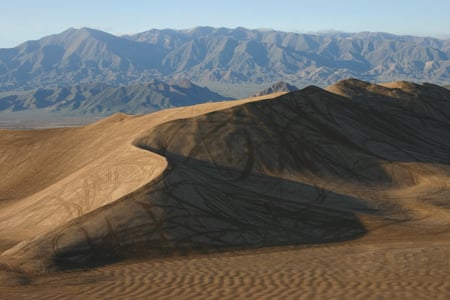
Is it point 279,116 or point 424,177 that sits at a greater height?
point 279,116

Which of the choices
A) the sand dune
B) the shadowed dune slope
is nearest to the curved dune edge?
the sand dune

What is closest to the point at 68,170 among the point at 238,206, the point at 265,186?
the point at 265,186

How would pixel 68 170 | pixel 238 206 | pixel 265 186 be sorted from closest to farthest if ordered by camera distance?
1. pixel 238 206
2. pixel 265 186
3. pixel 68 170

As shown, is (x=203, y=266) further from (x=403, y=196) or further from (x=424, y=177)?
(x=424, y=177)

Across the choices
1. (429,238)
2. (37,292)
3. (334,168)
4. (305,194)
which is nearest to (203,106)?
(334,168)

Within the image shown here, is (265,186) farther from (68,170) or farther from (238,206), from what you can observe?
(68,170)
